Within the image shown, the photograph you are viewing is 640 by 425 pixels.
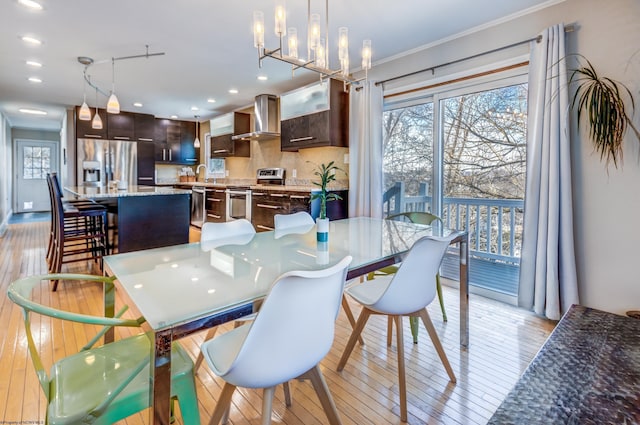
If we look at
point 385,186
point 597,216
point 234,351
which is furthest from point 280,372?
point 385,186

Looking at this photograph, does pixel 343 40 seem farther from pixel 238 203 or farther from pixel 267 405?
pixel 238 203

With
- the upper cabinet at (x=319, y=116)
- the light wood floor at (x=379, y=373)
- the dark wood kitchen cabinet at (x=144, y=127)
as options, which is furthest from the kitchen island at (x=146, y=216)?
the dark wood kitchen cabinet at (x=144, y=127)

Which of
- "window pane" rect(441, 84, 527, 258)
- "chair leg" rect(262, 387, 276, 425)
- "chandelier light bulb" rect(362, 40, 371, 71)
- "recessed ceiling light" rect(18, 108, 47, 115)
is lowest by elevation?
"chair leg" rect(262, 387, 276, 425)

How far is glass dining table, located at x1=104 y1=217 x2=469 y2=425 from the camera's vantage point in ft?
2.92

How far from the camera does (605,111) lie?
7.20ft

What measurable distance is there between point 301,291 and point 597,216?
254 centimetres

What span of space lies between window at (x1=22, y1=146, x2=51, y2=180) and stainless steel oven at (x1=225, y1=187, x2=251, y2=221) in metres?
7.66

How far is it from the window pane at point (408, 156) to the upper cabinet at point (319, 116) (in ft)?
1.85

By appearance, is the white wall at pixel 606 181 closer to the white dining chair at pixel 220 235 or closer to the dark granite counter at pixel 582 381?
Result: the dark granite counter at pixel 582 381

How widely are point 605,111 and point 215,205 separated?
5.20m

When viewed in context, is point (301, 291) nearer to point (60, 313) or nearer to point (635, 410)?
point (60, 313)

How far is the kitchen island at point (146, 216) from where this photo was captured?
11.4ft

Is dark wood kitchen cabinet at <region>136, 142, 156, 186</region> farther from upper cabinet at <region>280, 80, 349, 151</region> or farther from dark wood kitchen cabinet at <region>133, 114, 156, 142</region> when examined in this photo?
upper cabinet at <region>280, 80, 349, 151</region>

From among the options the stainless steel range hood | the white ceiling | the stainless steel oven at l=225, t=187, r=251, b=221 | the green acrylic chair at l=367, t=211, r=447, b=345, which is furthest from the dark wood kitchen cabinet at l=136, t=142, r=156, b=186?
the green acrylic chair at l=367, t=211, r=447, b=345
